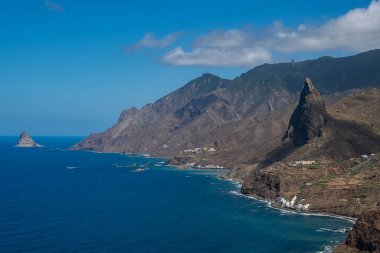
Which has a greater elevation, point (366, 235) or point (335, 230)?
point (366, 235)

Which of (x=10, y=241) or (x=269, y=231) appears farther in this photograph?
(x=269, y=231)

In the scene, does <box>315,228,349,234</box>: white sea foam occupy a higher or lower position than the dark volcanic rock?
lower

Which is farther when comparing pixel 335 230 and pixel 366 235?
pixel 335 230

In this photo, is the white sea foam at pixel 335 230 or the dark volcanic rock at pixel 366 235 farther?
the white sea foam at pixel 335 230

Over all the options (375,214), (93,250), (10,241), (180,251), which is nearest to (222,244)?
(180,251)

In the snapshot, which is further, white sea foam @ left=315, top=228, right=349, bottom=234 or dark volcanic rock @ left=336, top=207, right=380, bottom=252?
white sea foam @ left=315, top=228, right=349, bottom=234

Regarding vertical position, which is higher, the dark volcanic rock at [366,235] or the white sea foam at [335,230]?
the dark volcanic rock at [366,235]

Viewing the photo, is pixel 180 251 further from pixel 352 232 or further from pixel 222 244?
pixel 352 232

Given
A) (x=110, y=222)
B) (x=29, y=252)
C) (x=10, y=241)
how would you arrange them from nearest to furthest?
1. (x=29, y=252)
2. (x=10, y=241)
3. (x=110, y=222)
